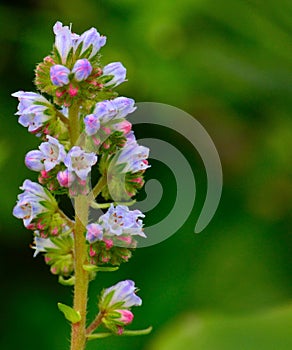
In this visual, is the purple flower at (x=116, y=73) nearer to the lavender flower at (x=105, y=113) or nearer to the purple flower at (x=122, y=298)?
the lavender flower at (x=105, y=113)

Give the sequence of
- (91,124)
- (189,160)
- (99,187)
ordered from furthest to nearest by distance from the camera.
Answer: (189,160), (99,187), (91,124)

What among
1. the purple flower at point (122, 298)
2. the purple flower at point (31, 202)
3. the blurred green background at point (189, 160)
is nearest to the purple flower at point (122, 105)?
the purple flower at point (31, 202)

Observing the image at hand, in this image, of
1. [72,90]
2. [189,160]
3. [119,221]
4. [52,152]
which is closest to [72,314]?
[119,221]

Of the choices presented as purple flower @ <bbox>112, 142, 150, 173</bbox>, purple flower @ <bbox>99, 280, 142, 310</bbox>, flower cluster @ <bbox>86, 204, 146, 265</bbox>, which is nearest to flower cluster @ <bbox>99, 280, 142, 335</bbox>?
purple flower @ <bbox>99, 280, 142, 310</bbox>

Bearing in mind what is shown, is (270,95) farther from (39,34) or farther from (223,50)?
(39,34)

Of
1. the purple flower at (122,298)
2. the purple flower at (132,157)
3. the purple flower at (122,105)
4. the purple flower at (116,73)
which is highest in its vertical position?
the purple flower at (116,73)

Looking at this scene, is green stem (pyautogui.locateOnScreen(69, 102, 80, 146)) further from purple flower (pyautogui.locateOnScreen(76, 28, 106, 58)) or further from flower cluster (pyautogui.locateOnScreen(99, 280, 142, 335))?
flower cluster (pyautogui.locateOnScreen(99, 280, 142, 335))

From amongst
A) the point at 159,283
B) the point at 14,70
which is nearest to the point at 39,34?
the point at 14,70

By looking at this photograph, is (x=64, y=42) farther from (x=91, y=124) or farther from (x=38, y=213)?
(x=38, y=213)
